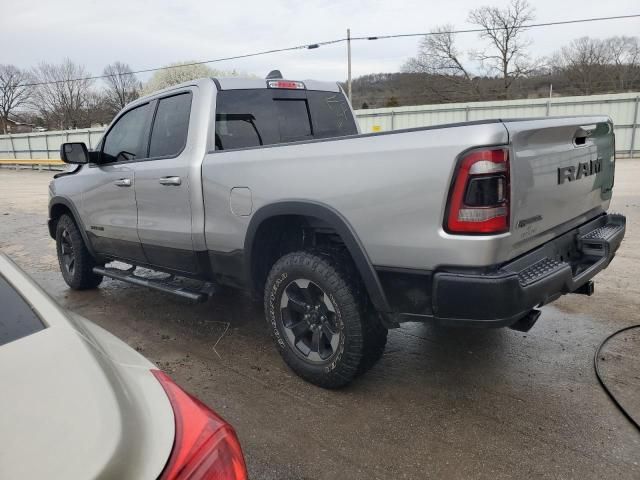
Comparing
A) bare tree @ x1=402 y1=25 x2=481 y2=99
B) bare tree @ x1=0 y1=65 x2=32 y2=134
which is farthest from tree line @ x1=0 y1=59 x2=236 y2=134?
bare tree @ x1=402 y1=25 x2=481 y2=99

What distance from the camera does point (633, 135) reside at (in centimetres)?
2178

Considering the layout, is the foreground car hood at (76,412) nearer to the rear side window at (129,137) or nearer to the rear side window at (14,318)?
the rear side window at (14,318)

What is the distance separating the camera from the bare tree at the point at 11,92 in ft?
199

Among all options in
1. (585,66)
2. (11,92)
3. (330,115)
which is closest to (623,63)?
(585,66)

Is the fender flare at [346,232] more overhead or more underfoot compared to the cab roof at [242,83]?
more underfoot

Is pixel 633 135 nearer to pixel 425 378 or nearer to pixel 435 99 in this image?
pixel 425 378

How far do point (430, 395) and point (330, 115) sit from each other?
2.73 metres

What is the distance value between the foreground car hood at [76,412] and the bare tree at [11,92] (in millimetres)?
71103

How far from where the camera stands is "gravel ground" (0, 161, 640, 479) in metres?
2.46

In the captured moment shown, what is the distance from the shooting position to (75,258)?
5426 millimetres

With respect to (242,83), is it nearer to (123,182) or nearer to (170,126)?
(170,126)

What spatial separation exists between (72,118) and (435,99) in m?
40.6

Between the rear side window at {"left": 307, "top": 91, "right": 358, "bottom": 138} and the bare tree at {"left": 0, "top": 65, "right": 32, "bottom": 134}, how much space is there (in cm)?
6845

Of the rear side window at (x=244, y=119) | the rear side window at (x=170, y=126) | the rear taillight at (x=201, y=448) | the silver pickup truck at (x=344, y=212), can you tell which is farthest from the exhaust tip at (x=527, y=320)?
the rear side window at (x=170, y=126)
